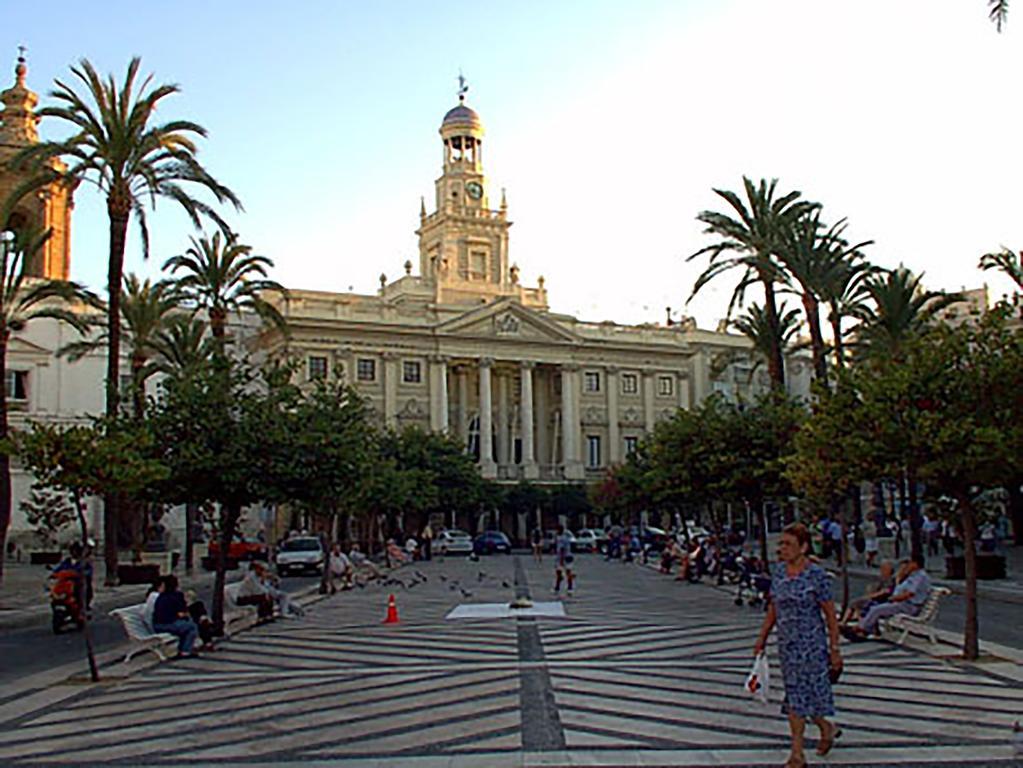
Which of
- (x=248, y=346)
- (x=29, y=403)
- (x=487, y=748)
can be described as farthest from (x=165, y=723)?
(x=248, y=346)

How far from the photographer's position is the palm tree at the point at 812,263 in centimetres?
3128

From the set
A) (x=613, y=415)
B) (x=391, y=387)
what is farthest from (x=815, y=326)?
(x=613, y=415)

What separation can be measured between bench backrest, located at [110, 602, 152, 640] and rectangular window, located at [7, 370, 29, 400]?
4386cm

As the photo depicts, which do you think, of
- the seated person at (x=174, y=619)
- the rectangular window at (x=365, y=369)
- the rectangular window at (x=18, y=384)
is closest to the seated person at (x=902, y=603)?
the seated person at (x=174, y=619)

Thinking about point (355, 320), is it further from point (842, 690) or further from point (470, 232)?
point (842, 690)

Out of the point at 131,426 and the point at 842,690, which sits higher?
the point at 131,426

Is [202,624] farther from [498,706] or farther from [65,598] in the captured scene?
[498,706]

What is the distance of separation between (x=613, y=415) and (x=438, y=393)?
13133 mm

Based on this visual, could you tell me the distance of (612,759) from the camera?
832cm

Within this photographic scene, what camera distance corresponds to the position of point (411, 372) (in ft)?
237

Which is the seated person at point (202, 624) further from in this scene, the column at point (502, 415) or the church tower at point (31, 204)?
the column at point (502, 415)

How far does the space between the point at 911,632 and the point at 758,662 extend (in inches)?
307

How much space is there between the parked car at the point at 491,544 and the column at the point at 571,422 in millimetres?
16313

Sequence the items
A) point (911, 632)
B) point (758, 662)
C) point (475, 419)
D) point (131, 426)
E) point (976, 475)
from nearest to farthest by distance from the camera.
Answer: point (758, 662) < point (976, 475) < point (911, 632) < point (131, 426) < point (475, 419)
